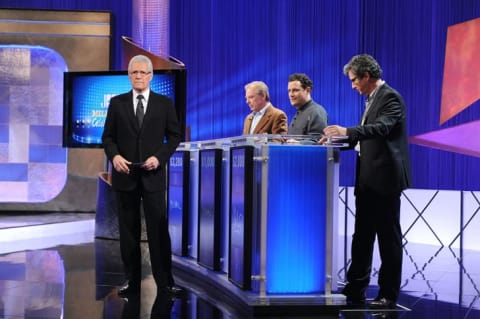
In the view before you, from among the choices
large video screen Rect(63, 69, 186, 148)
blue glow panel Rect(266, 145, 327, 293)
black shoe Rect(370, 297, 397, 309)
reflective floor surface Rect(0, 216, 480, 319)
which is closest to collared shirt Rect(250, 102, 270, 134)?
reflective floor surface Rect(0, 216, 480, 319)

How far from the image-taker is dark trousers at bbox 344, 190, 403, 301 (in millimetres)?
3309

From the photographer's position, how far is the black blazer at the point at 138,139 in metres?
3.41

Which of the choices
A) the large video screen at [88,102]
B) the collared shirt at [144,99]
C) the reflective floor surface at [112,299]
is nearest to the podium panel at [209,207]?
the reflective floor surface at [112,299]

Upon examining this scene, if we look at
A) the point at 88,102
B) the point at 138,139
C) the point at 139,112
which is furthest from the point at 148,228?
the point at 88,102

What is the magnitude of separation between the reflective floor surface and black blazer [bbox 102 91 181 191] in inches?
22.8

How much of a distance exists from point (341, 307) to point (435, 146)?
3.69 meters

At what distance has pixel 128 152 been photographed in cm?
342

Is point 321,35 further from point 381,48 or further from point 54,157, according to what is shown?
point 54,157

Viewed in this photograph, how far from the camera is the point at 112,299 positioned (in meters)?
3.42

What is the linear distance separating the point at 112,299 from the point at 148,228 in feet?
1.28

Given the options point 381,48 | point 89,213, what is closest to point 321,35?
point 381,48

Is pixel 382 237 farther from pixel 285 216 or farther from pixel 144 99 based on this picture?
pixel 144 99

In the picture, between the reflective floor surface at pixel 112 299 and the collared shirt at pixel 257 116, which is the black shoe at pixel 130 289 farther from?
the collared shirt at pixel 257 116

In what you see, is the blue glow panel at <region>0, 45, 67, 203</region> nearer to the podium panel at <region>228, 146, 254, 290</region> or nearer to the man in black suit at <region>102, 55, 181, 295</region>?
the man in black suit at <region>102, 55, 181, 295</region>
